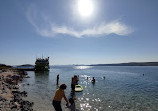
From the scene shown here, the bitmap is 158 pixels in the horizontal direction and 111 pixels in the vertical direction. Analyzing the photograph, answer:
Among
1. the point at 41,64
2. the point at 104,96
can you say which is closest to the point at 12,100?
the point at 104,96

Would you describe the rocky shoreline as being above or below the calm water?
above

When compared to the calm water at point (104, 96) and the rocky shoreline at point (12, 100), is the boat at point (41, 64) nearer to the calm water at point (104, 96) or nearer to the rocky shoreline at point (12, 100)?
the calm water at point (104, 96)

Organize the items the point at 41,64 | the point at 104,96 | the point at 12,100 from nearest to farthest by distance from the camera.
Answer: the point at 12,100, the point at 104,96, the point at 41,64

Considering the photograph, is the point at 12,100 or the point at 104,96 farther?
the point at 104,96

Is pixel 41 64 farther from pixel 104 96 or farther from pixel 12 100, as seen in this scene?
pixel 12 100

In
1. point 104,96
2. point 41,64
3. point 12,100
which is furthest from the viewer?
point 41,64

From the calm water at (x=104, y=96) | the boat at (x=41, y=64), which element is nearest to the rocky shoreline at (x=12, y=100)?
the calm water at (x=104, y=96)

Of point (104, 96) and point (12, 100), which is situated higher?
point (12, 100)

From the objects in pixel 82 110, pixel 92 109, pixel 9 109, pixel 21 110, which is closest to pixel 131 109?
pixel 92 109

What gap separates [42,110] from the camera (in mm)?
11180

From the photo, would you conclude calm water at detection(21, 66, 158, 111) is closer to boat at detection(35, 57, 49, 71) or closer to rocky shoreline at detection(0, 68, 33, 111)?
rocky shoreline at detection(0, 68, 33, 111)

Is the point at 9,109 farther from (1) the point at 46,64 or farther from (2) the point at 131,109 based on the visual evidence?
(1) the point at 46,64

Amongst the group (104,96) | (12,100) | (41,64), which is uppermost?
(41,64)

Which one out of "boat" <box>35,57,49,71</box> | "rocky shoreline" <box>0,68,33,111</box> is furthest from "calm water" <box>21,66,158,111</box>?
"boat" <box>35,57,49,71</box>
